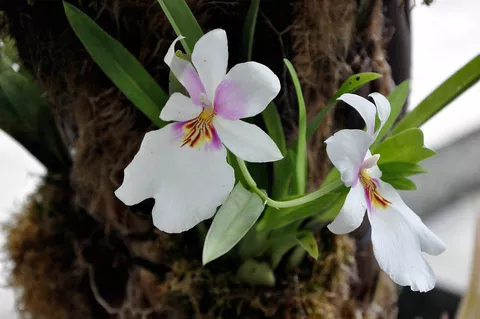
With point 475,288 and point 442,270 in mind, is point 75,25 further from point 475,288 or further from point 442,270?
point 442,270

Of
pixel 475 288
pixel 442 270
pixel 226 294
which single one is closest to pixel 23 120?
pixel 226 294

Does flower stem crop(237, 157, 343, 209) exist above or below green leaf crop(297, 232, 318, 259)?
above

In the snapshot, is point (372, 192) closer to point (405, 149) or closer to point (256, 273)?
point (405, 149)

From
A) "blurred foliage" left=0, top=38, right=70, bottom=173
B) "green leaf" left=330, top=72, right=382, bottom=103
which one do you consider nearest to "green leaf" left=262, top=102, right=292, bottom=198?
"green leaf" left=330, top=72, right=382, bottom=103

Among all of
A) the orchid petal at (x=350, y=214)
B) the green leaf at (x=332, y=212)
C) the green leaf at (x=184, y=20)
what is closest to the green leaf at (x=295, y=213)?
the green leaf at (x=332, y=212)

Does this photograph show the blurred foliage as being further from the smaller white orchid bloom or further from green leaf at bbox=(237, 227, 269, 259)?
the smaller white orchid bloom
